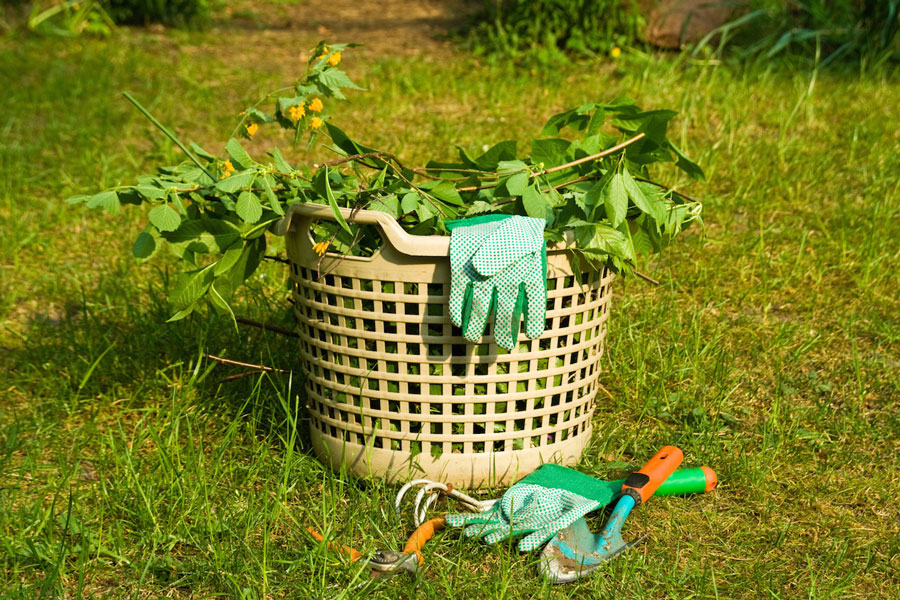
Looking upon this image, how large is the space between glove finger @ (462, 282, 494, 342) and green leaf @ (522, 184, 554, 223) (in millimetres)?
219

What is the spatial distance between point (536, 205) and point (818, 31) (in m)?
3.36

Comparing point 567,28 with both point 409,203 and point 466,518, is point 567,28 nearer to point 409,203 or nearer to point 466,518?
point 409,203

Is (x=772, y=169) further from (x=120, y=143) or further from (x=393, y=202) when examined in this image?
(x=120, y=143)

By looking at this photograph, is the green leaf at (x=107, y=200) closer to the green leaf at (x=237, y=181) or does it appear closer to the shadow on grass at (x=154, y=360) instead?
the green leaf at (x=237, y=181)

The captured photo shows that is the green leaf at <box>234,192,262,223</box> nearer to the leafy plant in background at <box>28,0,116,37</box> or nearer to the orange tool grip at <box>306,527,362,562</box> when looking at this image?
the orange tool grip at <box>306,527,362,562</box>

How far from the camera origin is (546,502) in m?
1.71

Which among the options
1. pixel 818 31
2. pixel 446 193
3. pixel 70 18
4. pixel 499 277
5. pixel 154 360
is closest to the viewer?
pixel 499 277

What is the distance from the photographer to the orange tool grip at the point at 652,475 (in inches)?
68.6

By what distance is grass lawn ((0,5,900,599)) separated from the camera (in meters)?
1.65

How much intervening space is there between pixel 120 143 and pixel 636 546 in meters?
3.07

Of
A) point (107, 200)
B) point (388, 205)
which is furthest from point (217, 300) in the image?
point (388, 205)

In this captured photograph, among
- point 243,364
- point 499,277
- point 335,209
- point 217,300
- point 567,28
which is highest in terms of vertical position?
point 567,28

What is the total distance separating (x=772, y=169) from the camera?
11.0ft

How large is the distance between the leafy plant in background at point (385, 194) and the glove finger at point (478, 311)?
7.0 inches
